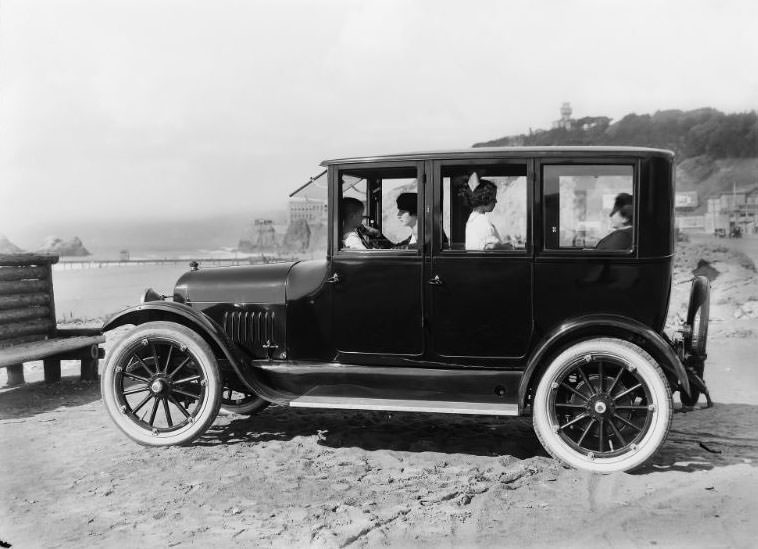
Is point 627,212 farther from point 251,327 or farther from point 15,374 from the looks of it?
point 15,374

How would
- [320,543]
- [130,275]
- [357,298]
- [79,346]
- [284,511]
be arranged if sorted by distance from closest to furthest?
[320,543], [284,511], [357,298], [79,346], [130,275]

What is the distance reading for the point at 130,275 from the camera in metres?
23.8

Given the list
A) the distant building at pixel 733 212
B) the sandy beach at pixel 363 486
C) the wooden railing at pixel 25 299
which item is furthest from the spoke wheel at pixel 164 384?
the distant building at pixel 733 212

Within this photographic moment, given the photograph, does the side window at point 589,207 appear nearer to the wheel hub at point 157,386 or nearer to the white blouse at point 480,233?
the white blouse at point 480,233

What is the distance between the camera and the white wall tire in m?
3.97

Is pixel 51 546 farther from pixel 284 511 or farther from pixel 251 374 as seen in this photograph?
pixel 251 374

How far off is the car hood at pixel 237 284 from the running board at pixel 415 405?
32.2 inches

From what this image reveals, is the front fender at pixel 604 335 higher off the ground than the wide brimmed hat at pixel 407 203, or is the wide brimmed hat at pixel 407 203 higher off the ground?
the wide brimmed hat at pixel 407 203

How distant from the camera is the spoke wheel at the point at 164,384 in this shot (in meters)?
4.54

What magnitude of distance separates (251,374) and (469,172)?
6.53 feet

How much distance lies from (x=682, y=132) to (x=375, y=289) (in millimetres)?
12964

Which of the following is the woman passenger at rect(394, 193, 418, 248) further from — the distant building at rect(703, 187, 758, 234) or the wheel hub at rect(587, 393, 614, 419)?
the distant building at rect(703, 187, 758, 234)

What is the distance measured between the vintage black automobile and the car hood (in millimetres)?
22

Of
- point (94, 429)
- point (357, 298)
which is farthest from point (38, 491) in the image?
point (357, 298)
